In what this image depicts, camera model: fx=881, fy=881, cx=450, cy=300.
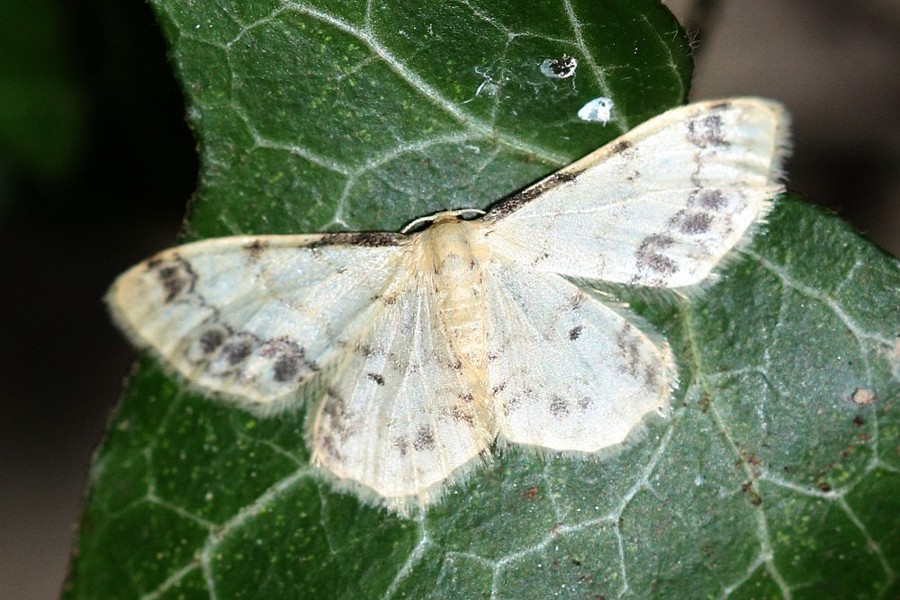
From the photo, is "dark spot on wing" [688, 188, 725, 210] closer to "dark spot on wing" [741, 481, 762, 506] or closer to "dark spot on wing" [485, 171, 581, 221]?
"dark spot on wing" [485, 171, 581, 221]

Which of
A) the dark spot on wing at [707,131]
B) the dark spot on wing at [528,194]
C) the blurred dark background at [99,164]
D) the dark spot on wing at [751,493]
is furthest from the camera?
the blurred dark background at [99,164]

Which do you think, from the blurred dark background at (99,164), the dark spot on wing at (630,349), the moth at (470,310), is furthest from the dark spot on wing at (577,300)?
the blurred dark background at (99,164)

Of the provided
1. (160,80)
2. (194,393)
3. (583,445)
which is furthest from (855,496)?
(160,80)

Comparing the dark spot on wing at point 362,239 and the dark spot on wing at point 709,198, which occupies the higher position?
the dark spot on wing at point 362,239

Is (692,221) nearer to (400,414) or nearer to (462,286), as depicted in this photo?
(462,286)

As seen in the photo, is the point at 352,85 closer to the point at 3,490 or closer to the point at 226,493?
the point at 226,493

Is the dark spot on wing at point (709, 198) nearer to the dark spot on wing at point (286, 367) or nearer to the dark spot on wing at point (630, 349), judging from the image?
the dark spot on wing at point (630, 349)

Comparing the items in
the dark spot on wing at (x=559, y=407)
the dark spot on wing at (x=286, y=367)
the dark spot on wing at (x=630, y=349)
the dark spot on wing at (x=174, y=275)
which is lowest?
the dark spot on wing at (x=559, y=407)
